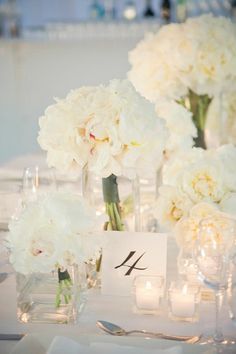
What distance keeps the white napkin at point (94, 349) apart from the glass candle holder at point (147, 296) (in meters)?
0.17

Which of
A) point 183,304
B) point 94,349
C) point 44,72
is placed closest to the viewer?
point 94,349

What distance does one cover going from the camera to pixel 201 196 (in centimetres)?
109

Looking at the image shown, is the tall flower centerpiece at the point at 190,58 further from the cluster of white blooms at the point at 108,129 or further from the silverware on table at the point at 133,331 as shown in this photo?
the silverware on table at the point at 133,331

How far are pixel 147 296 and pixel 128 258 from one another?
0.10 m

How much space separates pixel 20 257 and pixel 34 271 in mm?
31

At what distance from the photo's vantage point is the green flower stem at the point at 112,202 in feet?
3.67

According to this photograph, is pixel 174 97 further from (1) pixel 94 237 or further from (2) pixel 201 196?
(1) pixel 94 237

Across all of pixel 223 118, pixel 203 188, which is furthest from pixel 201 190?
pixel 223 118

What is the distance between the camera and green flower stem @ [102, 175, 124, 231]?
1.12 meters

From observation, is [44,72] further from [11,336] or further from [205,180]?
[11,336]

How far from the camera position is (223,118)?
6.28 feet

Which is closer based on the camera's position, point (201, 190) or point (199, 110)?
point (201, 190)

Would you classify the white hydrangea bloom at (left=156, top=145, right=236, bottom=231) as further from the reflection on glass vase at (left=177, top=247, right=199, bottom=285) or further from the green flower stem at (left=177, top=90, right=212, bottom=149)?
the green flower stem at (left=177, top=90, right=212, bottom=149)

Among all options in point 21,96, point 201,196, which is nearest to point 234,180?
point 201,196
